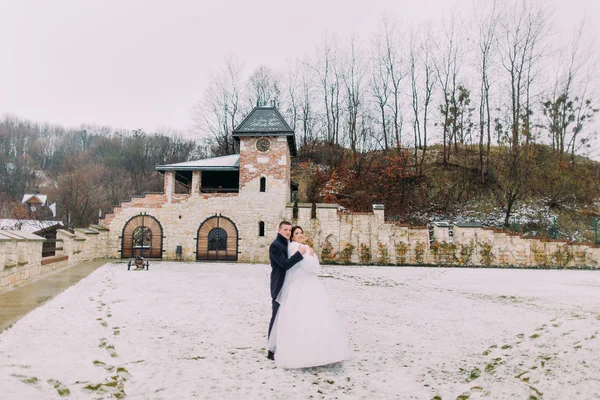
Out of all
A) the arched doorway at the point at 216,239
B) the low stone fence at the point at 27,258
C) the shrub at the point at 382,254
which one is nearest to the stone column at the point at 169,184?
the arched doorway at the point at 216,239

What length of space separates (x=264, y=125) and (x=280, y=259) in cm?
1575

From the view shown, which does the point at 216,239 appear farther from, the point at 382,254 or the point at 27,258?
the point at 27,258

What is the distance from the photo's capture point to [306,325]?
396 centimetres

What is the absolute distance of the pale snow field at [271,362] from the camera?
342 centimetres

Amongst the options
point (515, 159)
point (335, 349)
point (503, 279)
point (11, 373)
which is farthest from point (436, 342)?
point (515, 159)

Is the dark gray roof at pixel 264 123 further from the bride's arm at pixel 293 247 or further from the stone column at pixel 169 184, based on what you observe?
the bride's arm at pixel 293 247

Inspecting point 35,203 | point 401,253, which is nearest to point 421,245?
point 401,253

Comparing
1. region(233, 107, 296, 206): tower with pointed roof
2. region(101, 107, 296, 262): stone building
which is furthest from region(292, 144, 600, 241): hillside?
region(101, 107, 296, 262): stone building

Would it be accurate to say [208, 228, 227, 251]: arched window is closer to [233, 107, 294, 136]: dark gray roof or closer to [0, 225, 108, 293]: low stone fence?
[233, 107, 294, 136]: dark gray roof

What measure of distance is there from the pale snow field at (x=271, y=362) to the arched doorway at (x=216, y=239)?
10514mm

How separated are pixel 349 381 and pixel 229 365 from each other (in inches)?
51.8

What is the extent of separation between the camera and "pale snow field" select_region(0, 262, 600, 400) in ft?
11.2

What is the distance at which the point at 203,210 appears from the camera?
1906 cm

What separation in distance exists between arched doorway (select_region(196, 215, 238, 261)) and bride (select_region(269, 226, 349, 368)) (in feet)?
49.6
